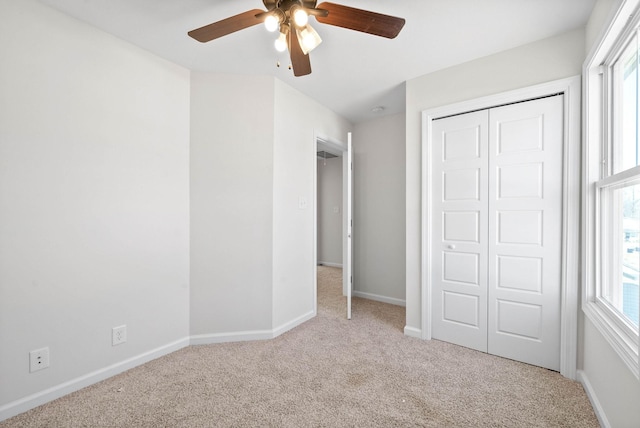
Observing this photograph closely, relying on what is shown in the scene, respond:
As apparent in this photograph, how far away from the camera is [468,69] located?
2.37 m

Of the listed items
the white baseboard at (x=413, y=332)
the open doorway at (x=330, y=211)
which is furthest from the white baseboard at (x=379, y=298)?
the open doorway at (x=330, y=211)

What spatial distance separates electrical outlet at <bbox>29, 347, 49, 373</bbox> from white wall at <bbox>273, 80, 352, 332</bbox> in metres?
1.56

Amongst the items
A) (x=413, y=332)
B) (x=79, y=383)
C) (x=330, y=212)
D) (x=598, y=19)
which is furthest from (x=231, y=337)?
(x=330, y=212)

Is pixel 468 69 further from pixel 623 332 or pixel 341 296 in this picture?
pixel 341 296

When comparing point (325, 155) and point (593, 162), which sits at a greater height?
point (325, 155)

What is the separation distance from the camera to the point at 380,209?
377cm

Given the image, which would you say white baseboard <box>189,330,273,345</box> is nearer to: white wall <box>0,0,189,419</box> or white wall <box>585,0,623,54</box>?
white wall <box>0,0,189,419</box>

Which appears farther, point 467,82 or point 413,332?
point 413,332

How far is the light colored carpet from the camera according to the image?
1.56m

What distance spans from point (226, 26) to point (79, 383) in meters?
2.42

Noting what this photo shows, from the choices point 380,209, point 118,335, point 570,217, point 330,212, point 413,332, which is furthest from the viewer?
point 330,212

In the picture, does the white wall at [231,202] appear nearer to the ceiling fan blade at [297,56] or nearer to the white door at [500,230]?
the ceiling fan blade at [297,56]

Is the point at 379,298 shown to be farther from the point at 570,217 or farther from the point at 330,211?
the point at 330,211

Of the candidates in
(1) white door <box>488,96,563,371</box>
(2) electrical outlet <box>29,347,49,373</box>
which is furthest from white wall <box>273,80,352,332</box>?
(1) white door <box>488,96,563,371</box>
